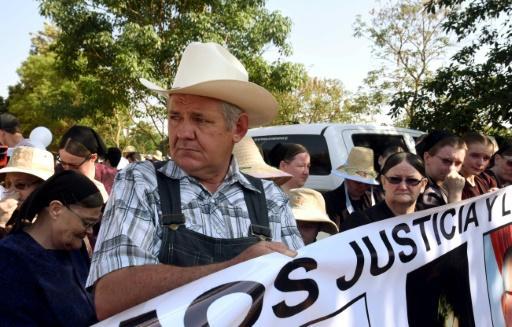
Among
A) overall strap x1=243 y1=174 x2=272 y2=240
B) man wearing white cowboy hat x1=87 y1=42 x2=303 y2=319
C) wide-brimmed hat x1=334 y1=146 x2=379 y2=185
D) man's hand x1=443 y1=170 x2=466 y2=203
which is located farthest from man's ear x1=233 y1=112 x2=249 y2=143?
wide-brimmed hat x1=334 y1=146 x2=379 y2=185

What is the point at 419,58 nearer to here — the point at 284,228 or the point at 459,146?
the point at 459,146

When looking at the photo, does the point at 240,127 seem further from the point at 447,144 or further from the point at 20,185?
the point at 447,144

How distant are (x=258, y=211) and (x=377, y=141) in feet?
20.6

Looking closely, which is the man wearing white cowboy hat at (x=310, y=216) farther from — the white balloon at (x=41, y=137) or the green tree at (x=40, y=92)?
the green tree at (x=40, y=92)

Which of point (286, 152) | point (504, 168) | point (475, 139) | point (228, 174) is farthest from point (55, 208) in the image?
point (504, 168)

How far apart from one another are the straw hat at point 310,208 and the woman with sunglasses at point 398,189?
0.36m

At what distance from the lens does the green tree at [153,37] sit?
16.4 m

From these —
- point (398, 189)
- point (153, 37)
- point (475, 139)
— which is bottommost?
point (398, 189)

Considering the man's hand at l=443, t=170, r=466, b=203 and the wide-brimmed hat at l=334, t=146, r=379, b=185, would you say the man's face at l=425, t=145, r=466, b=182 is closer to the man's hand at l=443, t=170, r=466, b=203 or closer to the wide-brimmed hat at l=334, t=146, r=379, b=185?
the man's hand at l=443, t=170, r=466, b=203

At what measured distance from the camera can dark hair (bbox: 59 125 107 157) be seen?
468cm

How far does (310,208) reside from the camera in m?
4.38

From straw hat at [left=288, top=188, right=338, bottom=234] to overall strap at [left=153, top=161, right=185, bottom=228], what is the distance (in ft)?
6.83

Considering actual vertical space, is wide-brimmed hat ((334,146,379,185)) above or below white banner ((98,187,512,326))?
above

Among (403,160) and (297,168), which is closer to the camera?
(403,160)
